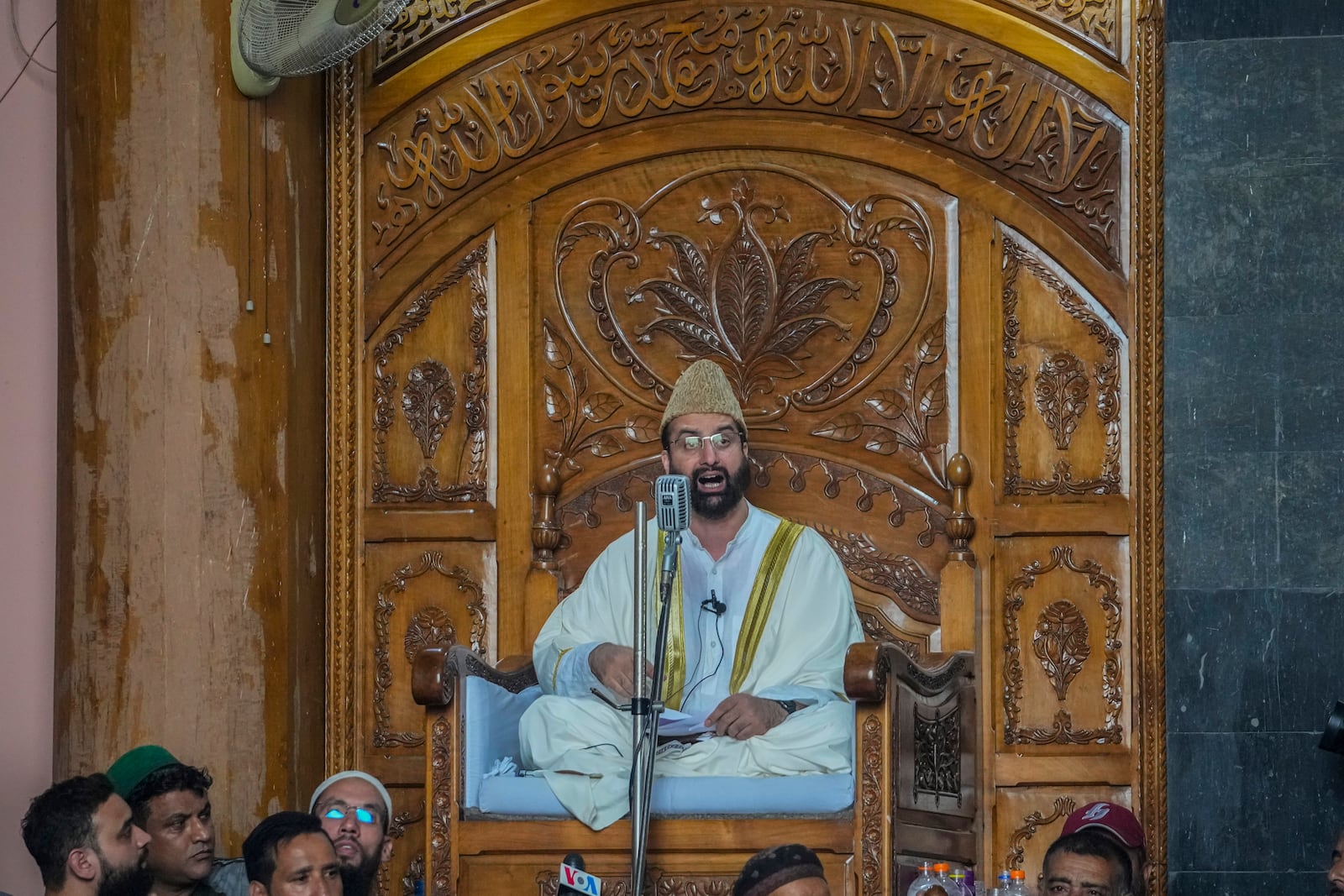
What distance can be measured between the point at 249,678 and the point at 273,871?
1732 mm

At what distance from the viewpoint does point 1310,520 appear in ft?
19.8

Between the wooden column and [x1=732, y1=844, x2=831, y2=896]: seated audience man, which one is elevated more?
the wooden column

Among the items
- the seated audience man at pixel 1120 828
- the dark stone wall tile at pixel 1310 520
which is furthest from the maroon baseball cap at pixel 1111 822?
the dark stone wall tile at pixel 1310 520

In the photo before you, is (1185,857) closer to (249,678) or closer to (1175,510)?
(1175,510)

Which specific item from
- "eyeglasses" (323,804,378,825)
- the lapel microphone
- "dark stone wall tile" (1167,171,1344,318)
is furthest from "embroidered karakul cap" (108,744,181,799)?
"dark stone wall tile" (1167,171,1344,318)

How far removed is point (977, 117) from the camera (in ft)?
21.3

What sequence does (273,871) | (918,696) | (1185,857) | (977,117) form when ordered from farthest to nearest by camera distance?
(977,117)
(1185,857)
(918,696)
(273,871)

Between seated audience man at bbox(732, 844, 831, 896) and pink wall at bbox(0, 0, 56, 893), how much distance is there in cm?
341

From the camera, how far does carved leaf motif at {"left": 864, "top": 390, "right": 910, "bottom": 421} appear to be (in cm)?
652

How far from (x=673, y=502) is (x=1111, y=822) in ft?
5.07

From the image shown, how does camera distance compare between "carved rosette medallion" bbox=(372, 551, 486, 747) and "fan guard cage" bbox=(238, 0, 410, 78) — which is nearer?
"fan guard cage" bbox=(238, 0, 410, 78)

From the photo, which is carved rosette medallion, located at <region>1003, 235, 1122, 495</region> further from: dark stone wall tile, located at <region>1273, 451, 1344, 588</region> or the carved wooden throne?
dark stone wall tile, located at <region>1273, 451, 1344, 588</region>

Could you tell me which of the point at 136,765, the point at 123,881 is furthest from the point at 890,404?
the point at 123,881

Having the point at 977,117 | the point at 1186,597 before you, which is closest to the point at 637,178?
the point at 977,117
